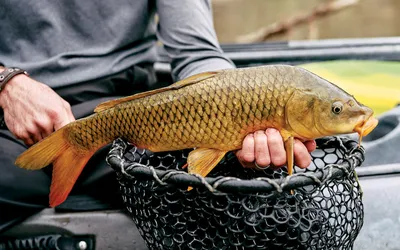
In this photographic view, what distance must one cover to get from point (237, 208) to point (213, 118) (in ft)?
0.51

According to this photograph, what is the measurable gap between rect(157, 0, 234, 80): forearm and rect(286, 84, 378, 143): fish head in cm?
42

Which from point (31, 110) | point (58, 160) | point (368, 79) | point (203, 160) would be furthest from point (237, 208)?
point (368, 79)

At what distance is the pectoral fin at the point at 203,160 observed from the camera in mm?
1023

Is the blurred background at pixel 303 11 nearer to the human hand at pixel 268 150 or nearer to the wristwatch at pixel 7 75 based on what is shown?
the wristwatch at pixel 7 75

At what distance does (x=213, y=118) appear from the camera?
40.3 inches

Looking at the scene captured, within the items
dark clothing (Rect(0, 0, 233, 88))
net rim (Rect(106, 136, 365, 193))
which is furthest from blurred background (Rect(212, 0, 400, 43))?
net rim (Rect(106, 136, 365, 193))

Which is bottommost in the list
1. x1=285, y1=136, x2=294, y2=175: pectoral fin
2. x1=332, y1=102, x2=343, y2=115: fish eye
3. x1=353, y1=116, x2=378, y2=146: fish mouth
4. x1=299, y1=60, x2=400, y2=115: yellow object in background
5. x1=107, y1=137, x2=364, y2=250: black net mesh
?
x1=299, y1=60, x2=400, y2=115: yellow object in background

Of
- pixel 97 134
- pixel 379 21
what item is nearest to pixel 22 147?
pixel 97 134

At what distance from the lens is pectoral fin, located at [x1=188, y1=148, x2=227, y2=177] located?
1.02 meters

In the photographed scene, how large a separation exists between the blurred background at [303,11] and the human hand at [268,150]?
7.29 m

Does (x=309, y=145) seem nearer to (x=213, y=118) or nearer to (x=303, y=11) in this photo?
(x=213, y=118)

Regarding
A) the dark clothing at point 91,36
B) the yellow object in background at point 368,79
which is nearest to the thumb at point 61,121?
the dark clothing at point 91,36

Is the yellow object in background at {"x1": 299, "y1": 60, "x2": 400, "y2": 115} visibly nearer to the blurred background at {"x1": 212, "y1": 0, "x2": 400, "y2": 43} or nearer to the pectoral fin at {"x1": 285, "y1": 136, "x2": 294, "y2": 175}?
the pectoral fin at {"x1": 285, "y1": 136, "x2": 294, "y2": 175}

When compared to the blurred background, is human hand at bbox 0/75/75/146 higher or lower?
higher
